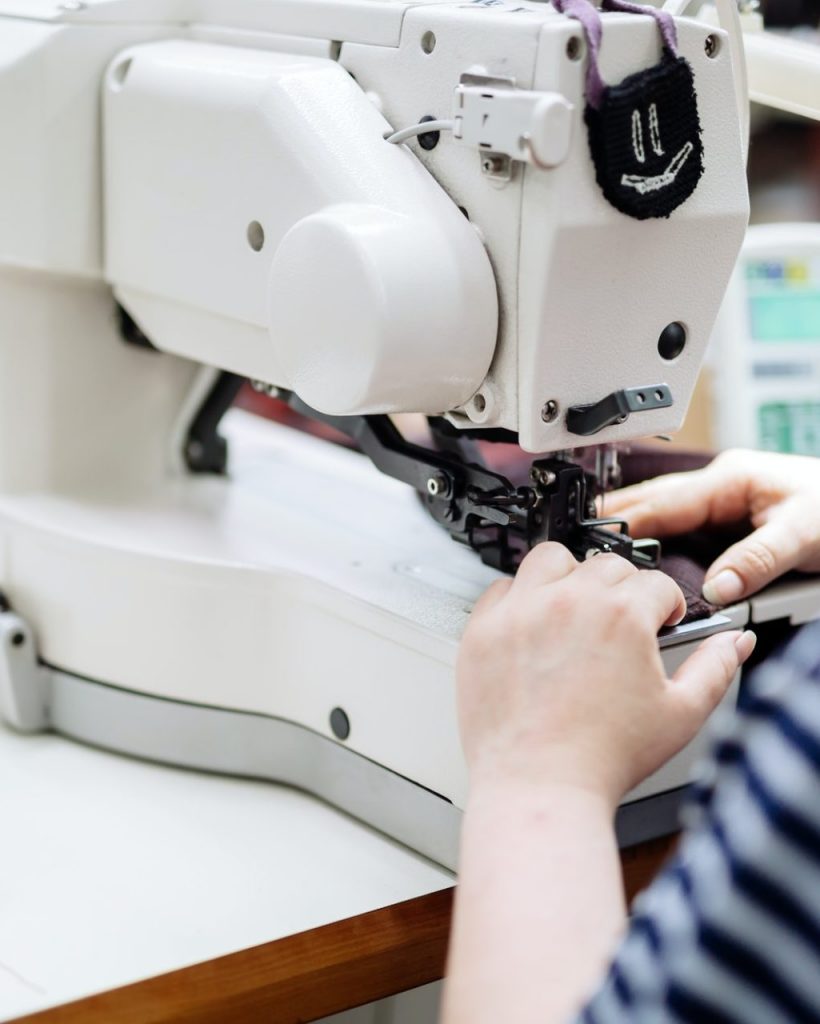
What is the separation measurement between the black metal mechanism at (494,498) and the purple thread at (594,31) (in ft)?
0.86

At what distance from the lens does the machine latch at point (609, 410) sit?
94 centimetres

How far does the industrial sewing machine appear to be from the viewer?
0.91 m

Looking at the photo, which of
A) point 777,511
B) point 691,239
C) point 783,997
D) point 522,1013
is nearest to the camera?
point 783,997

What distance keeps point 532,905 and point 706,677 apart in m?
0.22

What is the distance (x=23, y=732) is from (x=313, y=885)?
1.19 feet

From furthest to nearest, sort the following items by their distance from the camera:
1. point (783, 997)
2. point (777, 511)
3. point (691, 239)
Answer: point (777, 511), point (691, 239), point (783, 997)

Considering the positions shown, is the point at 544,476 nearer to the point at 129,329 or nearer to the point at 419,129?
the point at 419,129

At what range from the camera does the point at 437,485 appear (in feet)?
3.51

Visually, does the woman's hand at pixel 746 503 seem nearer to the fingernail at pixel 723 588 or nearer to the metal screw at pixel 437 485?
the fingernail at pixel 723 588

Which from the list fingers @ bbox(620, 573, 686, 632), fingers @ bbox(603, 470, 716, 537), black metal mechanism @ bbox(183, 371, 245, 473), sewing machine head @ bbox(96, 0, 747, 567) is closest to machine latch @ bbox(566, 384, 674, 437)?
sewing machine head @ bbox(96, 0, 747, 567)

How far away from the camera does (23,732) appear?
4.13 ft

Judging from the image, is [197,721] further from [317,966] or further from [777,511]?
[777,511]

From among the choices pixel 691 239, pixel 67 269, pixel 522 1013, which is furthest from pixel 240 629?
pixel 522 1013

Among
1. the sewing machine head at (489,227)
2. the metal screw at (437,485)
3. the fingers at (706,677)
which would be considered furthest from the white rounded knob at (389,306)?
the fingers at (706,677)
